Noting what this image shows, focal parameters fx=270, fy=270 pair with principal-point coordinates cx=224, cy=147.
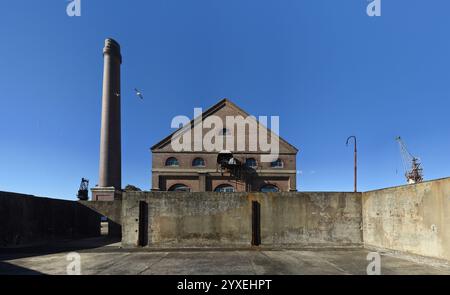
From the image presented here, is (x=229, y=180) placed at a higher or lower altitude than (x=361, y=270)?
higher

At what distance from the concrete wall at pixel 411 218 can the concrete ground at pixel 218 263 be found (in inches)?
35.4

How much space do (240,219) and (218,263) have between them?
4.34 metres

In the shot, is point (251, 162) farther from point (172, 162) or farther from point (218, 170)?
point (172, 162)

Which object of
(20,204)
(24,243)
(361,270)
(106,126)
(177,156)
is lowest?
(24,243)

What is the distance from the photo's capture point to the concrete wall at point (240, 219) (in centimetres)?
1400

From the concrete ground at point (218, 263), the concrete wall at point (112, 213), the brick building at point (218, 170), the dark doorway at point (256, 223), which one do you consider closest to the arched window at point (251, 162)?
the brick building at point (218, 170)

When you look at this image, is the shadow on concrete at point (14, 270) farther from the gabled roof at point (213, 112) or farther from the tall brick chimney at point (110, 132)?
the gabled roof at point (213, 112)

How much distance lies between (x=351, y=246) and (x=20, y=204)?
779 inches

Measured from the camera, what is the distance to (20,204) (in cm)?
1702

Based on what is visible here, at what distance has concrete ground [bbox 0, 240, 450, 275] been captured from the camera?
886 cm
